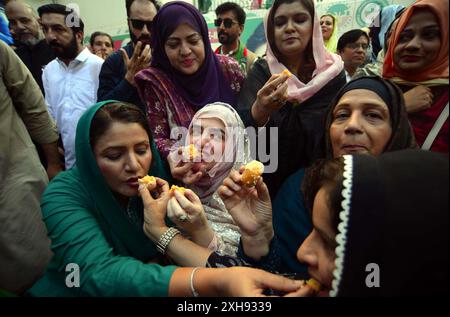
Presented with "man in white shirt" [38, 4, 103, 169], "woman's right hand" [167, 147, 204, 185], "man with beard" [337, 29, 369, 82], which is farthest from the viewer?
"man with beard" [337, 29, 369, 82]

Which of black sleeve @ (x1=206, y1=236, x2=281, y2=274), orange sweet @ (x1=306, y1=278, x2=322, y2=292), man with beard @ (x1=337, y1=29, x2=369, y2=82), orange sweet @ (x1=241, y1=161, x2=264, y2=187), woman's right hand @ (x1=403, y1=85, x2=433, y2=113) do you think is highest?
man with beard @ (x1=337, y1=29, x2=369, y2=82)

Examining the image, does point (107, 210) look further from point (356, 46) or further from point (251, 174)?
point (356, 46)

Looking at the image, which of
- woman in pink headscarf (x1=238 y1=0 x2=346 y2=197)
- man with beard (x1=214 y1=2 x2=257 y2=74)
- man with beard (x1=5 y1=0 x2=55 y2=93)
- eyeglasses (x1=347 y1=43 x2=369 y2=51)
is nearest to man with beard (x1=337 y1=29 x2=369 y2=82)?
eyeglasses (x1=347 y1=43 x2=369 y2=51)

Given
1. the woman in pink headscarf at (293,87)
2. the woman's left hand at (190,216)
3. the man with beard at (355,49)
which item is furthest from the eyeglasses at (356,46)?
the woman's left hand at (190,216)

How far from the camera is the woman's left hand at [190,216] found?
3.34 ft

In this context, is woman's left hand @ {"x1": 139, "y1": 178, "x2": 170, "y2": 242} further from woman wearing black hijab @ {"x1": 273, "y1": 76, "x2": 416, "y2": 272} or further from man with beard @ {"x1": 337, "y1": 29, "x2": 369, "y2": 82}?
man with beard @ {"x1": 337, "y1": 29, "x2": 369, "y2": 82}

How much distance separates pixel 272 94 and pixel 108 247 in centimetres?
88

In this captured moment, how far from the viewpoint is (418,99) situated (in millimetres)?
1037

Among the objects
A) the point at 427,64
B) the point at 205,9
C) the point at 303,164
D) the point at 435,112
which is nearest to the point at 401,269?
the point at 435,112

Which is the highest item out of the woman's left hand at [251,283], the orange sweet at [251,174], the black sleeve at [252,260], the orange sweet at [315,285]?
the orange sweet at [251,174]

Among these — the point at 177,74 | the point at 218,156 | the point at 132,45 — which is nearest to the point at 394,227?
the point at 218,156

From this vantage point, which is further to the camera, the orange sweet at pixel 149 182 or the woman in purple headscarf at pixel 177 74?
the woman in purple headscarf at pixel 177 74

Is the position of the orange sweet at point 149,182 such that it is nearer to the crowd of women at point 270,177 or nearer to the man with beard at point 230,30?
the crowd of women at point 270,177

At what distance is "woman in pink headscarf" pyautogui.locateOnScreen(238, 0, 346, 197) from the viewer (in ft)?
4.79
